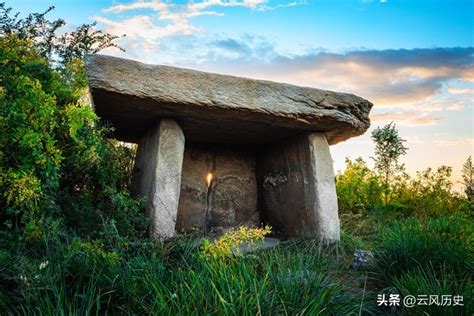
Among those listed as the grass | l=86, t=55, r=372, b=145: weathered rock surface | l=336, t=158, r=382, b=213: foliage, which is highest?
l=86, t=55, r=372, b=145: weathered rock surface

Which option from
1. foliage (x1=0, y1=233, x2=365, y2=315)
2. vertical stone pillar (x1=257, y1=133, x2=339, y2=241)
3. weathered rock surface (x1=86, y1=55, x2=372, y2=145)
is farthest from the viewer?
vertical stone pillar (x1=257, y1=133, x2=339, y2=241)

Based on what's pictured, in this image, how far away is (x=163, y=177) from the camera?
14.9 ft

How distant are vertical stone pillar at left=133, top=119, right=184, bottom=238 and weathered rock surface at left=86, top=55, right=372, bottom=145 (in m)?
0.21

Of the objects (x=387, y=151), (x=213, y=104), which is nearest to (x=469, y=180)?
(x=387, y=151)

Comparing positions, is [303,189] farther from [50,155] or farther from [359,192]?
[50,155]

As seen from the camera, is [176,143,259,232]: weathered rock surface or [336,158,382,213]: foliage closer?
[176,143,259,232]: weathered rock surface

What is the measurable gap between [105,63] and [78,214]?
1399mm

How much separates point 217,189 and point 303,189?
1332mm

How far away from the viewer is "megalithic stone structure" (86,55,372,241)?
421 cm

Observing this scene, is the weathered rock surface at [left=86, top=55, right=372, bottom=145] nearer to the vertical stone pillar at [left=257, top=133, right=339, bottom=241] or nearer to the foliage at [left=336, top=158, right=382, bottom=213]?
the vertical stone pillar at [left=257, top=133, right=339, bottom=241]

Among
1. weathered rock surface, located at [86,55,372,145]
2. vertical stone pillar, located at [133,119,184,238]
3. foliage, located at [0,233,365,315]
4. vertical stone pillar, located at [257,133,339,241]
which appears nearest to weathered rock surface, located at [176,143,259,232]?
vertical stone pillar, located at [257,133,339,241]

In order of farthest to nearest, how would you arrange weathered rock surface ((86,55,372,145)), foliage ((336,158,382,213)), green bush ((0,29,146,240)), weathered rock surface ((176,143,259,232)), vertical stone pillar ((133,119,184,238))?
1. foliage ((336,158,382,213))
2. weathered rock surface ((176,143,259,232))
3. vertical stone pillar ((133,119,184,238))
4. weathered rock surface ((86,55,372,145))
5. green bush ((0,29,146,240))

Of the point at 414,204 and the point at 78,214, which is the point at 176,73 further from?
the point at 414,204

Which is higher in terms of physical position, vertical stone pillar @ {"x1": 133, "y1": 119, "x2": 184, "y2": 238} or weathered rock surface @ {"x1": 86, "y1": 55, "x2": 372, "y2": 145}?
weathered rock surface @ {"x1": 86, "y1": 55, "x2": 372, "y2": 145}
